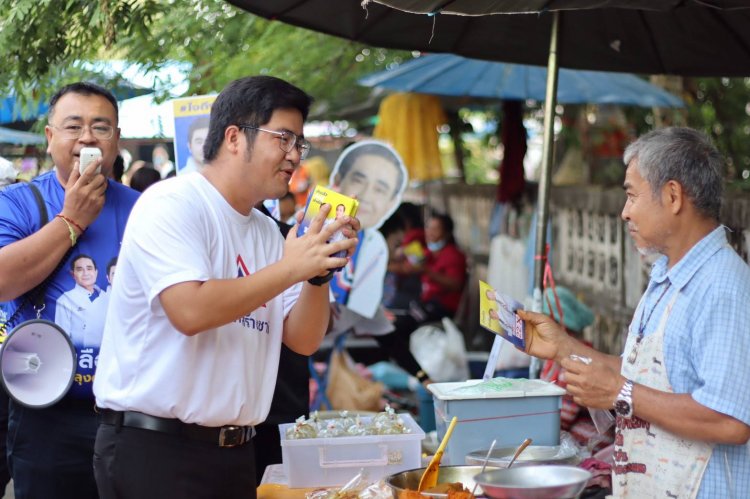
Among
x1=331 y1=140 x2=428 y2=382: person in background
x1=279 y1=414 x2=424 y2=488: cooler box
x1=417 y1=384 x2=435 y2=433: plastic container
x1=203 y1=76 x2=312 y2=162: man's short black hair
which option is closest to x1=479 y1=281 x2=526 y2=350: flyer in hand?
x1=279 y1=414 x2=424 y2=488: cooler box

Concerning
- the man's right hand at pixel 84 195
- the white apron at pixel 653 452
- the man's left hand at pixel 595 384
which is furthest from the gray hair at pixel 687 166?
the man's right hand at pixel 84 195

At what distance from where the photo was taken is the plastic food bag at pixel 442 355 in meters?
6.38

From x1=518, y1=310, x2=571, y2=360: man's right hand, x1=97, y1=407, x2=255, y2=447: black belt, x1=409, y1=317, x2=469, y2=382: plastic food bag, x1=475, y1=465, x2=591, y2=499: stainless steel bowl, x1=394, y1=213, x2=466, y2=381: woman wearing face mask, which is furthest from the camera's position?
x1=394, y1=213, x2=466, y2=381: woman wearing face mask

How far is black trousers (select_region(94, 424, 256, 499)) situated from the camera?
2572 mm

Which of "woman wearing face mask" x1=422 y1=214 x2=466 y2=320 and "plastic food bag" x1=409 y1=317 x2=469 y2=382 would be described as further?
"woman wearing face mask" x1=422 y1=214 x2=466 y2=320

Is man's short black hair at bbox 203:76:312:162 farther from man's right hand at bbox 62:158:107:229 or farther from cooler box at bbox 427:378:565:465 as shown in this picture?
cooler box at bbox 427:378:565:465

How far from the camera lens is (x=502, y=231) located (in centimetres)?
942

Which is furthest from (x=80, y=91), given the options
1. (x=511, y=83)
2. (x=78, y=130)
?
(x=511, y=83)

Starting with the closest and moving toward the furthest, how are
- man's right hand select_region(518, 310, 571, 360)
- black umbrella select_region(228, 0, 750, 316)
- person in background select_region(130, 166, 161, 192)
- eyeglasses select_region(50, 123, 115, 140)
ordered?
man's right hand select_region(518, 310, 571, 360) < eyeglasses select_region(50, 123, 115, 140) < black umbrella select_region(228, 0, 750, 316) < person in background select_region(130, 166, 161, 192)

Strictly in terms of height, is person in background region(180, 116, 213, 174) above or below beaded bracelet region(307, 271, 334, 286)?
above

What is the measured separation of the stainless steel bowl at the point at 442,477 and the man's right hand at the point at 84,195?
56.9 inches

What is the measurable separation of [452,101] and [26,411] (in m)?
8.01

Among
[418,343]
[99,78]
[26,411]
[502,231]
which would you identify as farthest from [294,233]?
[502,231]

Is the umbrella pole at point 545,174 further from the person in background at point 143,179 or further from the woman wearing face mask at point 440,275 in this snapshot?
the woman wearing face mask at point 440,275
